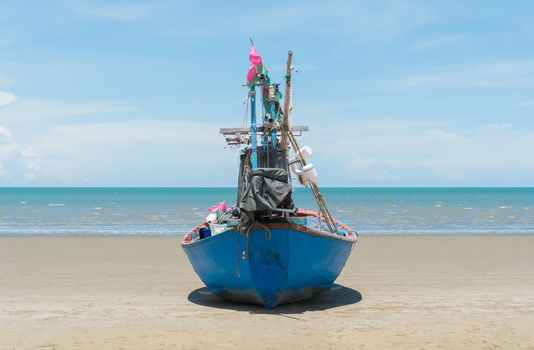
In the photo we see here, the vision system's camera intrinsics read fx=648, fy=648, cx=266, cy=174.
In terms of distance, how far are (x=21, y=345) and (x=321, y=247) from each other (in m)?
5.08

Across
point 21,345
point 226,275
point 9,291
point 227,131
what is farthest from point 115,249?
point 21,345

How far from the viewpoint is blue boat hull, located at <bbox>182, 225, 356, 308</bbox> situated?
10703 mm

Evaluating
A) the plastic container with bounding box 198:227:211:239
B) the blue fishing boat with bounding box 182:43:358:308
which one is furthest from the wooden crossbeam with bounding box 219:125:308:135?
the plastic container with bounding box 198:227:211:239

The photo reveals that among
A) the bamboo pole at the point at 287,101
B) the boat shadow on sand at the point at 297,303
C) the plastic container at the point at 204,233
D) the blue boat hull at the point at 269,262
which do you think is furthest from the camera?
the plastic container at the point at 204,233

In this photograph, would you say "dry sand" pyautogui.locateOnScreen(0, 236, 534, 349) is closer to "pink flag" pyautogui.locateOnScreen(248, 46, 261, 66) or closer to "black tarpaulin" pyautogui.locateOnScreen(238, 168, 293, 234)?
"black tarpaulin" pyautogui.locateOnScreen(238, 168, 293, 234)

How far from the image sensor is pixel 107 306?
12195 millimetres

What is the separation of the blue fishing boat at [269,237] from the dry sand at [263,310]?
0.50 metres

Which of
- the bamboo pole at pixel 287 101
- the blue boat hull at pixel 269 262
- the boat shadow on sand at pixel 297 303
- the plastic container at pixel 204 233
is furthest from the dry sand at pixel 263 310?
Answer: the bamboo pole at pixel 287 101

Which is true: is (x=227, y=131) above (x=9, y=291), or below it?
above

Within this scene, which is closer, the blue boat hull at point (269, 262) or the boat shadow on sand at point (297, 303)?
the blue boat hull at point (269, 262)

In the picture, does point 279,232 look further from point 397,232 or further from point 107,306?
point 397,232

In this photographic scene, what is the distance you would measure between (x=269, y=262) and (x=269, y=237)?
1.58 feet

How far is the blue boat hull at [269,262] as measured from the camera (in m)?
10.7

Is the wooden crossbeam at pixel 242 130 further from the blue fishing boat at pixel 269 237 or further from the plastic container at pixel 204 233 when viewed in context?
the plastic container at pixel 204 233
